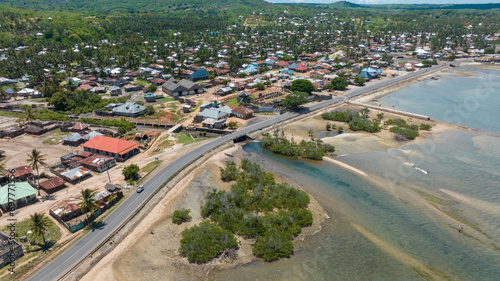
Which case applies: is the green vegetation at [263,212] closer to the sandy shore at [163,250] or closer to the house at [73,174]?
the sandy shore at [163,250]

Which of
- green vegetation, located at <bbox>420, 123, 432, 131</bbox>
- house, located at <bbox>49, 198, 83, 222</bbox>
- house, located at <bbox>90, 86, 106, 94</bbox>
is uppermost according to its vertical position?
house, located at <bbox>90, 86, 106, 94</bbox>

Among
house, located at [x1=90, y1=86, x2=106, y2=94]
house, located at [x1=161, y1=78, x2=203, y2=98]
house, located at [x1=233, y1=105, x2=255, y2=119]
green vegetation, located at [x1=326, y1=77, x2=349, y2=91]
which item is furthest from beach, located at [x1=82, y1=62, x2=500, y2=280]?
house, located at [x1=90, y1=86, x2=106, y2=94]

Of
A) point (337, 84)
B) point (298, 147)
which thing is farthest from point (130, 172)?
point (337, 84)

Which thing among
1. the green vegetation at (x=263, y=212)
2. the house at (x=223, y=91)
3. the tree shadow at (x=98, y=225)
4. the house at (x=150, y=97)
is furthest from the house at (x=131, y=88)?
the tree shadow at (x=98, y=225)

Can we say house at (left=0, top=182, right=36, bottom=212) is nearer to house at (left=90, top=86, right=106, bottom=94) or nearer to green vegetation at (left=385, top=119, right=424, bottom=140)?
house at (left=90, top=86, right=106, bottom=94)

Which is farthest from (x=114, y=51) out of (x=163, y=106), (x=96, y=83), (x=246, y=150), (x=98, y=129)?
(x=246, y=150)
